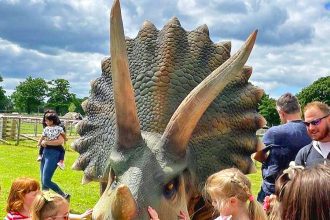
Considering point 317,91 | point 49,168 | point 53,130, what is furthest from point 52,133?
point 317,91

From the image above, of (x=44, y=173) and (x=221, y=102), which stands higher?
(x=221, y=102)

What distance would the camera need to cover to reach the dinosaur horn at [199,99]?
379 centimetres

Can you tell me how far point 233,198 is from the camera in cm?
326

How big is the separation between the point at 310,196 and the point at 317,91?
6294 centimetres

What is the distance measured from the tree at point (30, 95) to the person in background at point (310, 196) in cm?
9338

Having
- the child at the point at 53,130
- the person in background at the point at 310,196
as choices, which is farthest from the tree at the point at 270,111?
the person in background at the point at 310,196

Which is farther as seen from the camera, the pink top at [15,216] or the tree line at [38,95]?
the tree line at [38,95]

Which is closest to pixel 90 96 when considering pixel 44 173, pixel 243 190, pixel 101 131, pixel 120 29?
pixel 101 131

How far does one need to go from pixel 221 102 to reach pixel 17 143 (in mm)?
20714

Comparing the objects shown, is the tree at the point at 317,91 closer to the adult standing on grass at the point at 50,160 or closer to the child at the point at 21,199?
the adult standing on grass at the point at 50,160

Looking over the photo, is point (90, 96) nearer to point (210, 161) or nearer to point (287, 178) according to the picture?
point (210, 161)

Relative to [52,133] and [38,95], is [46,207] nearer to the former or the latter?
[52,133]

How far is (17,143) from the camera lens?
→ 24297mm

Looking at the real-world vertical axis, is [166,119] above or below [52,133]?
above
